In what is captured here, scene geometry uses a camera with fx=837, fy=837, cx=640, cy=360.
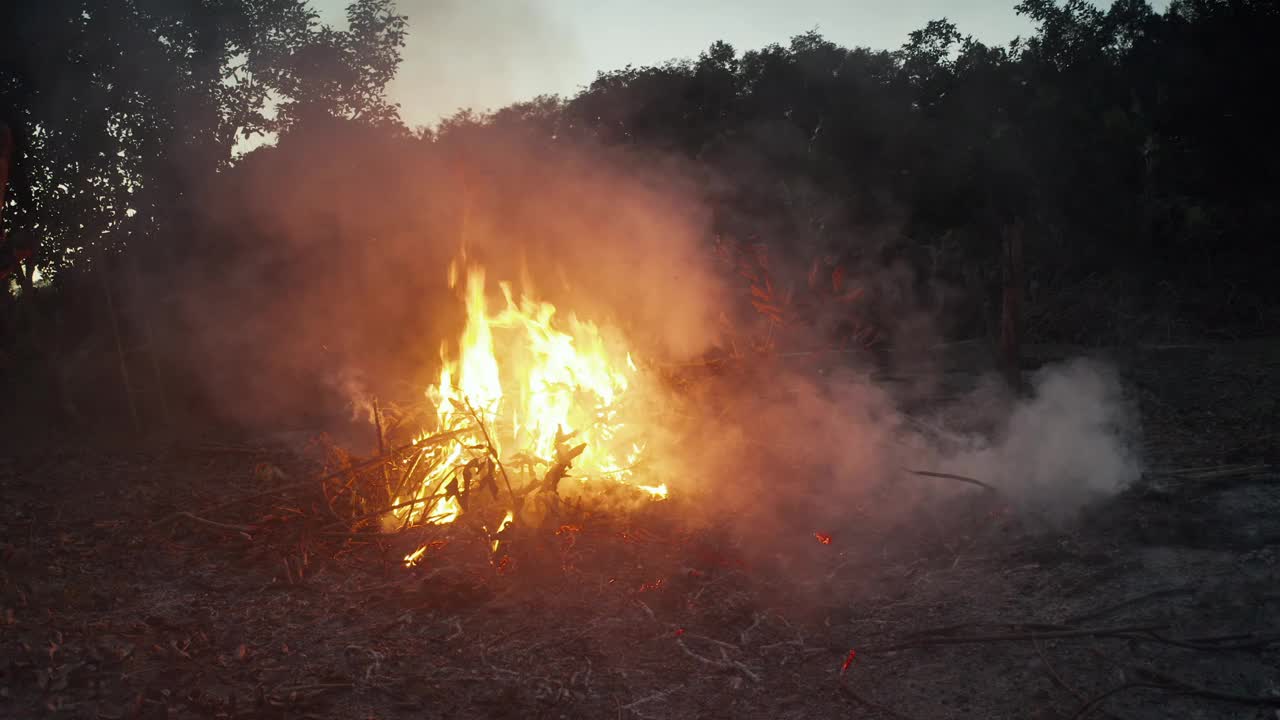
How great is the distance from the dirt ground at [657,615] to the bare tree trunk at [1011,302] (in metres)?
2.77

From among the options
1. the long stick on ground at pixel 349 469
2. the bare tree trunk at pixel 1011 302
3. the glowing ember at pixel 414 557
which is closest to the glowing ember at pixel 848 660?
the glowing ember at pixel 414 557

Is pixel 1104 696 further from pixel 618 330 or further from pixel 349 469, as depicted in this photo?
pixel 349 469

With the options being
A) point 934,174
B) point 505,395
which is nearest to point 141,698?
point 505,395

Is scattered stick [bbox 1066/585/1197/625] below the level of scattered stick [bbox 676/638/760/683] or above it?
below

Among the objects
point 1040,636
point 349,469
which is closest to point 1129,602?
point 1040,636

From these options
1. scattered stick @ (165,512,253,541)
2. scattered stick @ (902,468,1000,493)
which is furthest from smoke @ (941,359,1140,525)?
scattered stick @ (165,512,253,541)

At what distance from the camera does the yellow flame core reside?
655 cm

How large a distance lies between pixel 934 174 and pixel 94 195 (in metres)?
15.1

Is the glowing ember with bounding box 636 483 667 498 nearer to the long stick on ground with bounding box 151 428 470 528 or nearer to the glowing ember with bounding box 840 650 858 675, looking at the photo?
the long stick on ground with bounding box 151 428 470 528

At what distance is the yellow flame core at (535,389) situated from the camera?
258 inches

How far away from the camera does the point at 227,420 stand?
9.85 m

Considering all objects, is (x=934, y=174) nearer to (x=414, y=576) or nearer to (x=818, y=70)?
(x=818, y=70)

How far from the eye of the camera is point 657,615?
4.64 m

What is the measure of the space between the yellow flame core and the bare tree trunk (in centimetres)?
475
